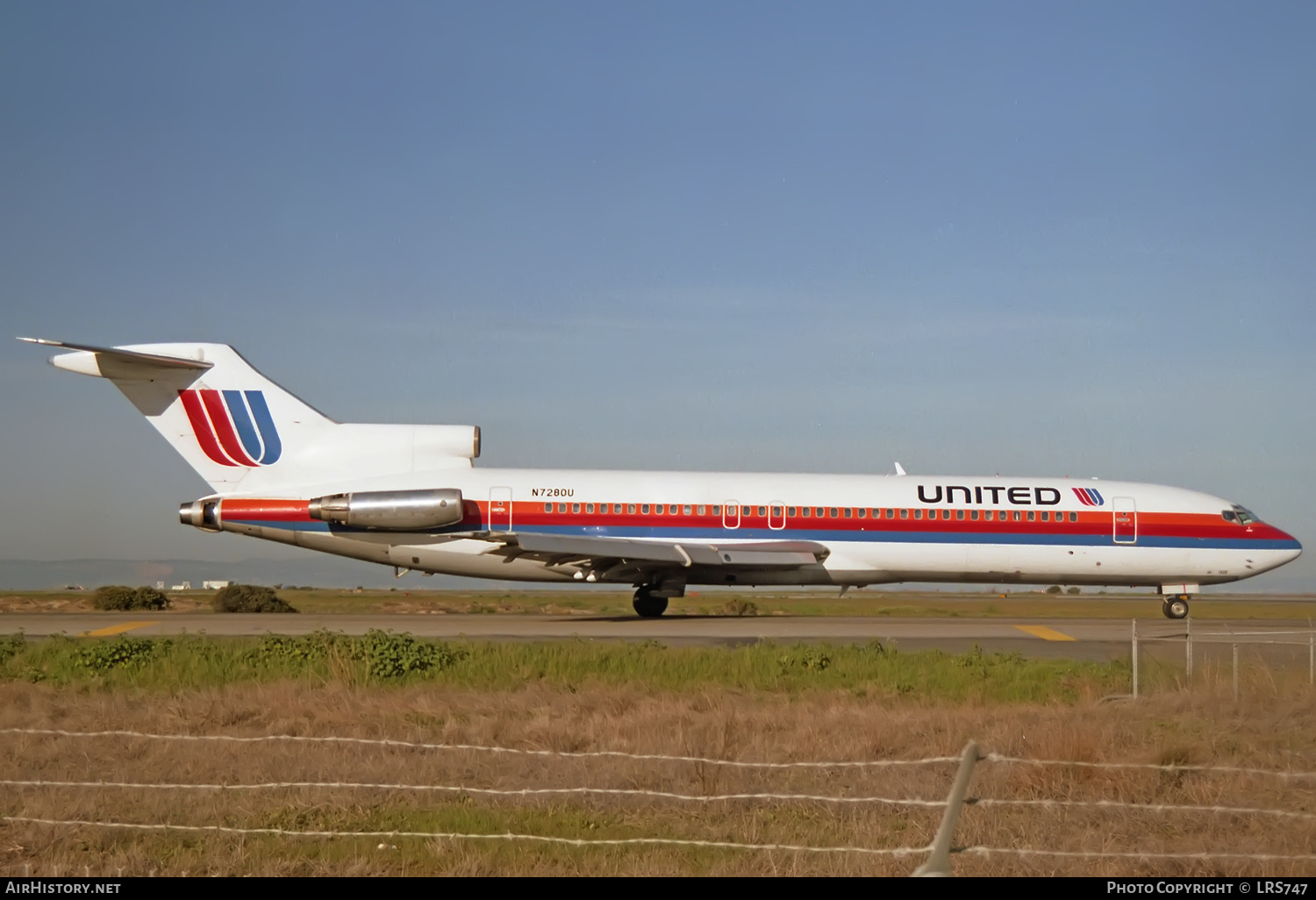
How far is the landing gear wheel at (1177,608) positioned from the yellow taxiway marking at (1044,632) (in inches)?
225

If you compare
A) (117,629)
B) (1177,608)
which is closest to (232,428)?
(117,629)

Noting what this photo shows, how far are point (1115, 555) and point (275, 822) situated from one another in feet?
79.6

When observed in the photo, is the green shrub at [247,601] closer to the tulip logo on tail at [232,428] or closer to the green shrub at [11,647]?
the tulip logo on tail at [232,428]

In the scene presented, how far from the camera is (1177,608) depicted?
94.9 ft

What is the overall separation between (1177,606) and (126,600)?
27.6m

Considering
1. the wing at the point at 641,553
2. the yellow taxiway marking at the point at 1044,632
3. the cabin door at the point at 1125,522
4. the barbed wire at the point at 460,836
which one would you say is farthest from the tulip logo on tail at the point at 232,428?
the barbed wire at the point at 460,836

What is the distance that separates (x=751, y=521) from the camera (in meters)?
27.4

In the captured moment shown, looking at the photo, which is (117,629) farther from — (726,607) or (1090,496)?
(1090,496)

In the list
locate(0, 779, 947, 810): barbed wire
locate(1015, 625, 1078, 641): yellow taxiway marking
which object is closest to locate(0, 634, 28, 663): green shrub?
locate(0, 779, 947, 810): barbed wire

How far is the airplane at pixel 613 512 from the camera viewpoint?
26.7m

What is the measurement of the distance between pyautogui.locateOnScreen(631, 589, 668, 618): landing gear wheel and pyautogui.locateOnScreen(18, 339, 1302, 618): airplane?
0.15 feet

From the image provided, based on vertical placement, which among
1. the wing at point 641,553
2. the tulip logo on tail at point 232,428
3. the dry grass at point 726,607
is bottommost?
the dry grass at point 726,607

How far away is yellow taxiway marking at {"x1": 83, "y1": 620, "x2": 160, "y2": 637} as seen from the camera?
21578 millimetres
